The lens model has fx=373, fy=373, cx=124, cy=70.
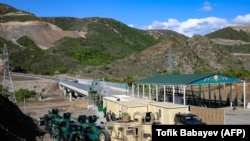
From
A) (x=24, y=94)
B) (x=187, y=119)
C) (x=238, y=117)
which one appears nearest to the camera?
(x=187, y=119)

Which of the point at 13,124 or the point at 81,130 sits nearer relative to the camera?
the point at 81,130

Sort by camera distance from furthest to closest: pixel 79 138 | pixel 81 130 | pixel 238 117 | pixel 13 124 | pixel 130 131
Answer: pixel 238 117 < pixel 13 124 < pixel 79 138 < pixel 81 130 < pixel 130 131

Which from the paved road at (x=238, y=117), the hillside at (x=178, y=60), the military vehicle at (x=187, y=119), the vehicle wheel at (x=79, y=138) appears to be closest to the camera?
the vehicle wheel at (x=79, y=138)

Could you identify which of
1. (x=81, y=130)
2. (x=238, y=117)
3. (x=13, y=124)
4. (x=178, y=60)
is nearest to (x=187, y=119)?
(x=81, y=130)

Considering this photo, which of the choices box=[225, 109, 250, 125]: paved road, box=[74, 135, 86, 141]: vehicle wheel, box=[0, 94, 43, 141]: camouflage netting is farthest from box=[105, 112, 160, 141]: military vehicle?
box=[225, 109, 250, 125]: paved road

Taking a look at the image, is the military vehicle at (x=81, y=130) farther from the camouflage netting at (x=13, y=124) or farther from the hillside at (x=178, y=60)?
the hillside at (x=178, y=60)

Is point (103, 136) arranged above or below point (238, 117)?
above

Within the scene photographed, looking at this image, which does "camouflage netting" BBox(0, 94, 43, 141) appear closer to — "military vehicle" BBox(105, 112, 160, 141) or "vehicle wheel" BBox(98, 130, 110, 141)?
"vehicle wheel" BBox(98, 130, 110, 141)

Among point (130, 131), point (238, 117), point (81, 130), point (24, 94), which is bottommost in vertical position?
point (24, 94)

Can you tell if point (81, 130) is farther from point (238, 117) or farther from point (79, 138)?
point (238, 117)

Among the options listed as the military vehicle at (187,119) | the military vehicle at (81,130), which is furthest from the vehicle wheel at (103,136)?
the military vehicle at (187,119)

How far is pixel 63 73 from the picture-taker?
4946 inches

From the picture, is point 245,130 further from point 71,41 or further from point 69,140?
point 71,41

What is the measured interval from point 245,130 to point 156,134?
87.8 inches
